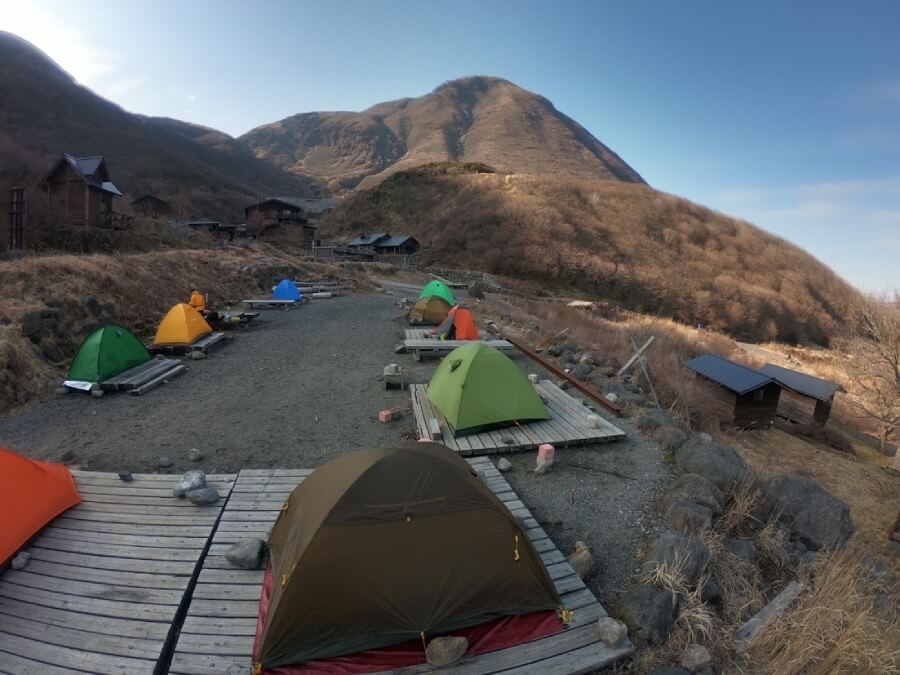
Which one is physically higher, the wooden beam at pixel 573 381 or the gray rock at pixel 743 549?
the wooden beam at pixel 573 381

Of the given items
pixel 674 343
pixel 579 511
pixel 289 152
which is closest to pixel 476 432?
pixel 579 511

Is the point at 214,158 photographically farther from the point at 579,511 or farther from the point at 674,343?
the point at 579,511

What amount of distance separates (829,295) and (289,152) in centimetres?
16739

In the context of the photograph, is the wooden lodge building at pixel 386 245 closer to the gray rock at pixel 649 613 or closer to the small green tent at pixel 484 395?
the small green tent at pixel 484 395

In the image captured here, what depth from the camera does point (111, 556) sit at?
453 centimetres

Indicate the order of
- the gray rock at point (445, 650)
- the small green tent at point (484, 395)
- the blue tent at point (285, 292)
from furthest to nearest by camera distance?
the blue tent at point (285, 292), the small green tent at point (484, 395), the gray rock at point (445, 650)

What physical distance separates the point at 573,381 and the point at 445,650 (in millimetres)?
7703

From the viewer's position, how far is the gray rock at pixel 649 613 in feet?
12.7

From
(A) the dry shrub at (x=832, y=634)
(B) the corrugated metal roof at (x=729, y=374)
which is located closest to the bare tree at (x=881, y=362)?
(B) the corrugated metal roof at (x=729, y=374)

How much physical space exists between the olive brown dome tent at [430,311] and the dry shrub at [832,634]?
44.7 ft

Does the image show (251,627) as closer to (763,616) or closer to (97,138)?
(763,616)

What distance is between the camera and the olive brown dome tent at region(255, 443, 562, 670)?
3484 mm

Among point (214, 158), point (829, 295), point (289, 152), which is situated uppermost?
point (289, 152)

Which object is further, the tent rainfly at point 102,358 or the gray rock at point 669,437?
the tent rainfly at point 102,358
